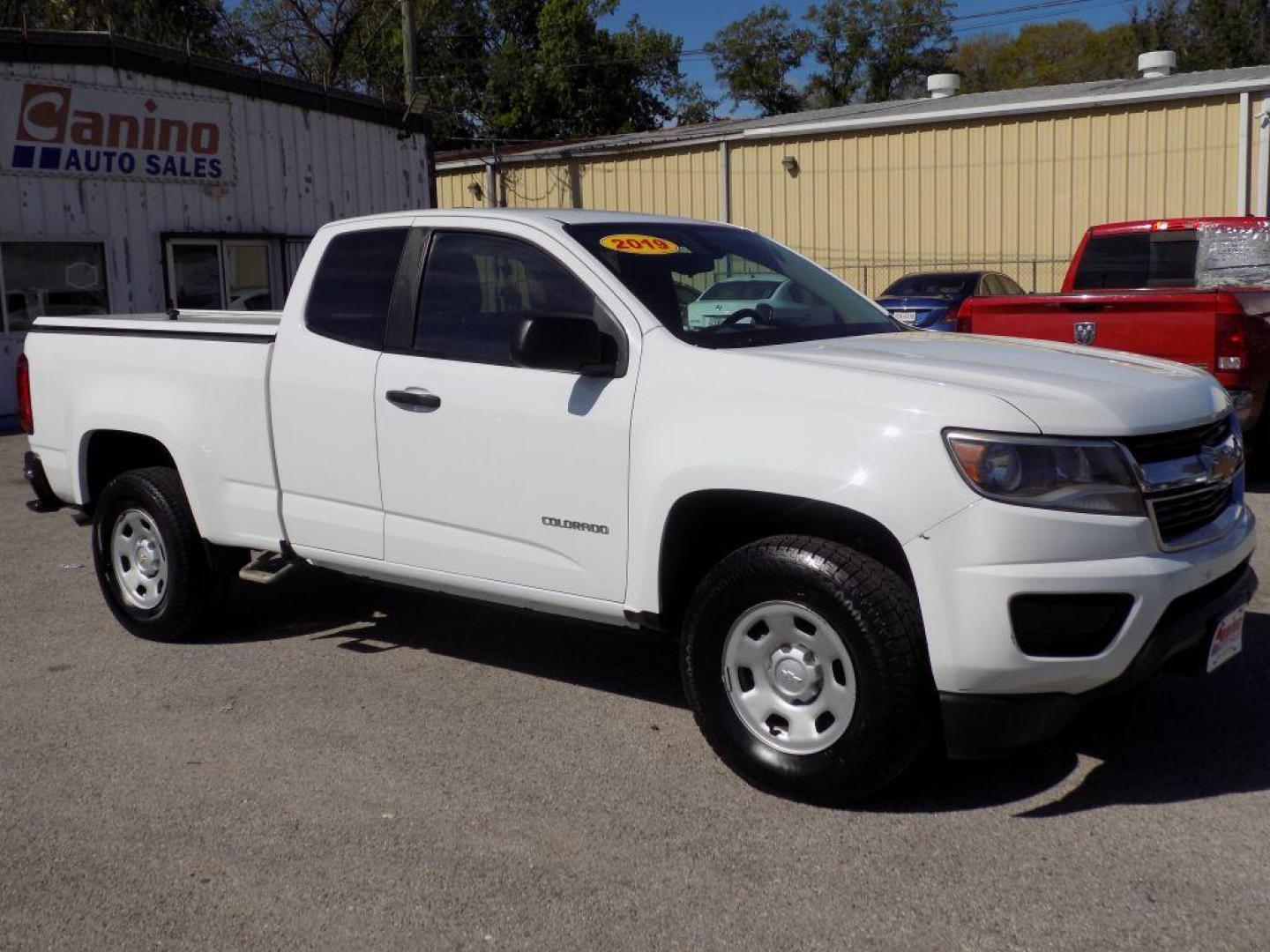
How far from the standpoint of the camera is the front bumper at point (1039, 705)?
382 centimetres

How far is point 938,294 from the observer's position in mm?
18156

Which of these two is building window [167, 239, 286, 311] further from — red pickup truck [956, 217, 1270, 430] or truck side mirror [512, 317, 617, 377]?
truck side mirror [512, 317, 617, 377]

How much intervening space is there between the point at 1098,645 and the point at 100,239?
14804mm

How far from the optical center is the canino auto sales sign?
15.1 meters

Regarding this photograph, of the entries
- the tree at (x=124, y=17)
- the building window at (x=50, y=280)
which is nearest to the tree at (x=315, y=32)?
the tree at (x=124, y=17)

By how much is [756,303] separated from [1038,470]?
159 centimetres

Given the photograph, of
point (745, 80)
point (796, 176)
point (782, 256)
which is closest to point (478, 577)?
point (782, 256)

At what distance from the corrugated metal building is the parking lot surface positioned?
15725 mm

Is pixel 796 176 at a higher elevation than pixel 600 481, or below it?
A: higher

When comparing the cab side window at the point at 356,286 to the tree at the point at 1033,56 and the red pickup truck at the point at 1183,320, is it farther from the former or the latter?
the tree at the point at 1033,56

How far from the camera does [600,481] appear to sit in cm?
450

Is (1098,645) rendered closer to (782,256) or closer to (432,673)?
(782,256)

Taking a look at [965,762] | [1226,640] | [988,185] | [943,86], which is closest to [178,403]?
[965,762]

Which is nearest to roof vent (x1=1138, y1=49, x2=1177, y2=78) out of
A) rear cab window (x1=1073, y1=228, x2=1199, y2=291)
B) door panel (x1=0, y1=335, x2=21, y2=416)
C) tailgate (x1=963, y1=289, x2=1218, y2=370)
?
rear cab window (x1=1073, y1=228, x2=1199, y2=291)
